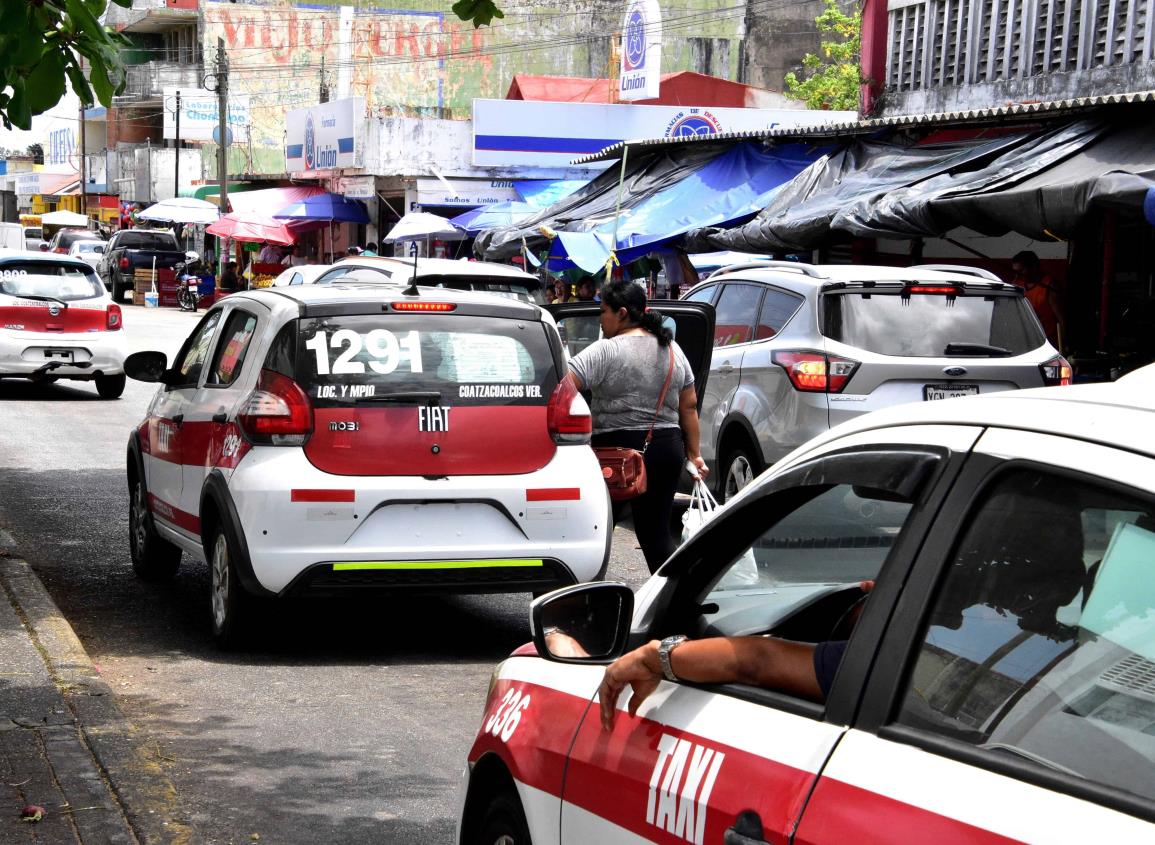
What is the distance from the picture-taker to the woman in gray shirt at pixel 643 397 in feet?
27.8

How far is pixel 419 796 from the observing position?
5.61 metres

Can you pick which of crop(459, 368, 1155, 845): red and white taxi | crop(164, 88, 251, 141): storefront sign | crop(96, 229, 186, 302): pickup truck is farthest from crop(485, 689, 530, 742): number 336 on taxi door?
crop(164, 88, 251, 141): storefront sign

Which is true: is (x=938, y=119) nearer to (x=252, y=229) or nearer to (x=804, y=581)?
(x=804, y=581)

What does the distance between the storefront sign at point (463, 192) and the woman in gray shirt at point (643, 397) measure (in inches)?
1066

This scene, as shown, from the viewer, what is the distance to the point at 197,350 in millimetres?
9000

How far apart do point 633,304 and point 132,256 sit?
132 feet

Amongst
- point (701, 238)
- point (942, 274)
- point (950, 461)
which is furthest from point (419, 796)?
point (701, 238)

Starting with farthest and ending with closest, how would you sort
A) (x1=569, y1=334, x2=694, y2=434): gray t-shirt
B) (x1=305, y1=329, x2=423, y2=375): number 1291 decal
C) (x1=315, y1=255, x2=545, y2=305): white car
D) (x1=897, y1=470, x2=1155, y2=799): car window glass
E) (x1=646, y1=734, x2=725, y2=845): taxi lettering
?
(x1=315, y1=255, x2=545, y2=305): white car < (x1=569, y1=334, x2=694, y2=434): gray t-shirt < (x1=305, y1=329, x2=423, y2=375): number 1291 decal < (x1=646, y1=734, x2=725, y2=845): taxi lettering < (x1=897, y1=470, x2=1155, y2=799): car window glass

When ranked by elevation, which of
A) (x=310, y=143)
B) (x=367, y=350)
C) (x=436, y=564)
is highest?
(x=310, y=143)

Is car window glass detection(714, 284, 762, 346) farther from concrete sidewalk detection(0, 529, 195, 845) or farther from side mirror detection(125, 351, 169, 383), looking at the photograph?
concrete sidewalk detection(0, 529, 195, 845)

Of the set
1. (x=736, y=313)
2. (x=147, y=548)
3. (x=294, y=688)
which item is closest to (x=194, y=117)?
(x=736, y=313)

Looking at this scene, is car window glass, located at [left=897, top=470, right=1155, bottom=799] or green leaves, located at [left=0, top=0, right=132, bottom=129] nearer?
car window glass, located at [left=897, top=470, right=1155, bottom=799]

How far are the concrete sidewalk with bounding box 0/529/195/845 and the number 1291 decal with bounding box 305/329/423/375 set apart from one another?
168 centimetres

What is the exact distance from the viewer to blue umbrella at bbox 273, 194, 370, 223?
3919cm
